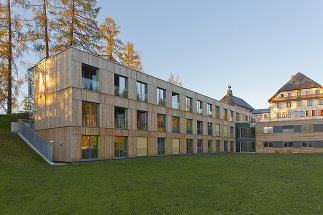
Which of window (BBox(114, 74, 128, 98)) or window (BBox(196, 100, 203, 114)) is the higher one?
window (BBox(114, 74, 128, 98))

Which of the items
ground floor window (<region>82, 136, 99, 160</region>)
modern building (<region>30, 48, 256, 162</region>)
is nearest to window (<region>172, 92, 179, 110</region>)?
modern building (<region>30, 48, 256, 162</region>)

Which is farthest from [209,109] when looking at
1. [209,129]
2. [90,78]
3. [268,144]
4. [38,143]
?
[38,143]

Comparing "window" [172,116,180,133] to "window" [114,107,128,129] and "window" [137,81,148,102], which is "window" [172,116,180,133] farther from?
"window" [114,107,128,129]

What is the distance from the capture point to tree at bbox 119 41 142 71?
33.9 meters

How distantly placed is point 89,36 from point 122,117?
11.5 metres

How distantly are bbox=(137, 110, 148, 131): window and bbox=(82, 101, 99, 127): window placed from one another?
5.08 metres

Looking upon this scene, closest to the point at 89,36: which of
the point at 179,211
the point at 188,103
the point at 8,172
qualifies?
the point at 188,103

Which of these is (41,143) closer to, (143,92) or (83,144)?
(83,144)

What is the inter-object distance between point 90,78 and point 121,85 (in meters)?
3.01

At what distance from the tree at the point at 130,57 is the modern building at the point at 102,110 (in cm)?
877

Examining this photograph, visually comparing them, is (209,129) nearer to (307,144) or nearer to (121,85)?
(307,144)

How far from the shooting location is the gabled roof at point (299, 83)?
54.2 metres

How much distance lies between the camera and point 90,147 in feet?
62.1

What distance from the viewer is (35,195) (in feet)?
26.9
